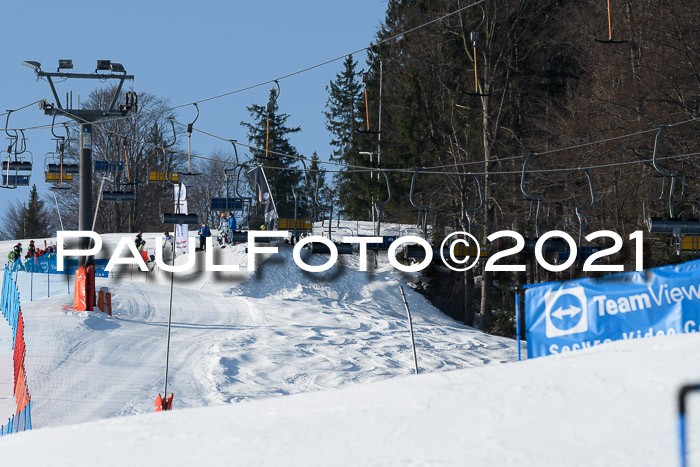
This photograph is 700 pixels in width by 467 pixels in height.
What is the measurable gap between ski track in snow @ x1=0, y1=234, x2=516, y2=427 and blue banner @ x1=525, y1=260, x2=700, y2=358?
29.4 feet

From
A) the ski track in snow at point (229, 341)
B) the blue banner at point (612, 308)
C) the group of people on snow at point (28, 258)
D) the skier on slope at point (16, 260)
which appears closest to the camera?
the blue banner at point (612, 308)

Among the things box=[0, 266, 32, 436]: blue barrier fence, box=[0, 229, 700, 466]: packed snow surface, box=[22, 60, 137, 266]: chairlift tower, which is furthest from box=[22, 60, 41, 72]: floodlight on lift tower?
box=[0, 229, 700, 466]: packed snow surface

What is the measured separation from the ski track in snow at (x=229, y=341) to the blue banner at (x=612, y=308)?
895 cm

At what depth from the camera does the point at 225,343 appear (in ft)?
87.4

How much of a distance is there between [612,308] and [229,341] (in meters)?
16.9

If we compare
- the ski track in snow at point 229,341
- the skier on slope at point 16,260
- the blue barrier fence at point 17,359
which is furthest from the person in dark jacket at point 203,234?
the blue barrier fence at point 17,359

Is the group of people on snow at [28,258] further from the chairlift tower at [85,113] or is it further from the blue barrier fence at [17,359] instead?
the chairlift tower at [85,113]

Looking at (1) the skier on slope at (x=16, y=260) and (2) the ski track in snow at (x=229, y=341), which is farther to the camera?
(1) the skier on slope at (x=16, y=260)

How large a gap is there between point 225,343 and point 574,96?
1992cm

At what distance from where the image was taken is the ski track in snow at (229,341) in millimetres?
20234

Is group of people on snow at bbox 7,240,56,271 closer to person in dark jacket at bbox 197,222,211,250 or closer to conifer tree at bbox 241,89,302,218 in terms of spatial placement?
person in dark jacket at bbox 197,222,211,250

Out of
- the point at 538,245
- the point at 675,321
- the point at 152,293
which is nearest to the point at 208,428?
the point at 675,321

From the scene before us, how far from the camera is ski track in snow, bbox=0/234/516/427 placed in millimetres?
20234

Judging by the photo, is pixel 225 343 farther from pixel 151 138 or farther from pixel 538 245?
pixel 151 138
